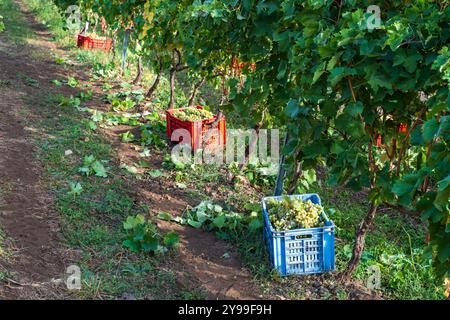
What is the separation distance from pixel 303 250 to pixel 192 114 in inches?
126

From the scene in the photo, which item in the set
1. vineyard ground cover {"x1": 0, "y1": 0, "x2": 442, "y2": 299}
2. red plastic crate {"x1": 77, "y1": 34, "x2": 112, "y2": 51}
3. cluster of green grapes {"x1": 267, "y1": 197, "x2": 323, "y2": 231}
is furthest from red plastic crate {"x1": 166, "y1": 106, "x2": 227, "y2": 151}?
red plastic crate {"x1": 77, "y1": 34, "x2": 112, "y2": 51}

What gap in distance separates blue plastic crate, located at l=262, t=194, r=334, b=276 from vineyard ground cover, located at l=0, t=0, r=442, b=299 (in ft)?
0.29

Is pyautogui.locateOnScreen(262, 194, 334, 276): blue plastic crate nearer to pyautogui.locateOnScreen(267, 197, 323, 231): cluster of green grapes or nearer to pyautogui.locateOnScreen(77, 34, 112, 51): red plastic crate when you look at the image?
pyautogui.locateOnScreen(267, 197, 323, 231): cluster of green grapes

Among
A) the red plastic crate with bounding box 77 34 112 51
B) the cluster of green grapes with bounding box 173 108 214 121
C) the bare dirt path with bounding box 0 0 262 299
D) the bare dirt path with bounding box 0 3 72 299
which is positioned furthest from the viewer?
the red plastic crate with bounding box 77 34 112 51

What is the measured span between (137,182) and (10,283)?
6.92 feet

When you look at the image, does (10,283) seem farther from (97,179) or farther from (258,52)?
(258,52)

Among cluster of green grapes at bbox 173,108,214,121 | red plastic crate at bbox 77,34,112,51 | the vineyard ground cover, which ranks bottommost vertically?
the vineyard ground cover

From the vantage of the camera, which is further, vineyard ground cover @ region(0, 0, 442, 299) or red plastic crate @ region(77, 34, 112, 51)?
red plastic crate @ region(77, 34, 112, 51)

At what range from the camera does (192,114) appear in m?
6.99

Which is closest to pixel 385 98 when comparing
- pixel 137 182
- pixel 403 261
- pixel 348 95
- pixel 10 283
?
pixel 348 95

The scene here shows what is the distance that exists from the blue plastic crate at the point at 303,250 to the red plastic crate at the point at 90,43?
31.0 ft

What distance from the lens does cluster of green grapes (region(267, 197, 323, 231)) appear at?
4258 millimetres

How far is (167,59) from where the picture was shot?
7.26 m

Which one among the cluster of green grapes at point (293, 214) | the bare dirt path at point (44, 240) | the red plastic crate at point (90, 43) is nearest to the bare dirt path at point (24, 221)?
the bare dirt path at point (44, 240)
